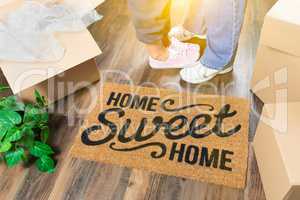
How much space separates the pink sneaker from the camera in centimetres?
133

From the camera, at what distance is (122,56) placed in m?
1.42

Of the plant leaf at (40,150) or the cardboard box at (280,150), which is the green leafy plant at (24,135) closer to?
the plant leaf at (40,150)

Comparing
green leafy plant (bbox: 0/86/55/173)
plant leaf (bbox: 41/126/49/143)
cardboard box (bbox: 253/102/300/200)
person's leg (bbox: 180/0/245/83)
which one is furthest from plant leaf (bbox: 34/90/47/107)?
cardboard box (bbox: 253/102/300/200)

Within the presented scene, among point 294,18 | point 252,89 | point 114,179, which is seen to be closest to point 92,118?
point 114,179

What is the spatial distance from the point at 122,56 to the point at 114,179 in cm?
64

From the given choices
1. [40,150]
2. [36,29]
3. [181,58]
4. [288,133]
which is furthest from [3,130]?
[288,133]

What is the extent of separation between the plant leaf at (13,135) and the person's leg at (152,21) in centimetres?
62

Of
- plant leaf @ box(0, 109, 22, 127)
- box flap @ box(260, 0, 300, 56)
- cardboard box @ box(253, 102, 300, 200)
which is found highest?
box flap @ box(260, 0, 300, 56)

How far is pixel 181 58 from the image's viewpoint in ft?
4.42

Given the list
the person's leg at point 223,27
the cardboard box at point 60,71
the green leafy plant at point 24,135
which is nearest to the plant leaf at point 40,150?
the green leafy plant at point 24,135

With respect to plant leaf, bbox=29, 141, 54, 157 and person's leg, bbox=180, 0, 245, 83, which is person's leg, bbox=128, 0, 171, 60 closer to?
person's leg, bbox=180, 0, 245, 83

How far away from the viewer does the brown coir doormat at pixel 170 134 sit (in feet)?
3.31

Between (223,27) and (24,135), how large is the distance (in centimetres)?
80

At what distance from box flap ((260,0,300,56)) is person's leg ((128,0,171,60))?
1.42 feet
